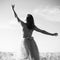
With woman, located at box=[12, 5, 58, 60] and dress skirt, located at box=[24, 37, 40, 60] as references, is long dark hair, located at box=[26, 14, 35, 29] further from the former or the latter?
dress skirt, located at box=[24, 37, 40, 60]

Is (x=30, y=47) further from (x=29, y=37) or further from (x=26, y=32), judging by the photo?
(x=26, y=32)

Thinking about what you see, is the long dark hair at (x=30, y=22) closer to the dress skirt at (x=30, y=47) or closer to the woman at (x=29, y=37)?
the woman at (x=29, y=37)

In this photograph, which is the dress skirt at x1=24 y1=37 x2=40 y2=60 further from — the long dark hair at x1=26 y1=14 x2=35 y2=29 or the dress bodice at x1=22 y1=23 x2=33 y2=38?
the long dark hair at x1=26 y1=14 x2=35 y2=29

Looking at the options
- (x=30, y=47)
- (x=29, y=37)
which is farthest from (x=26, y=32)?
(x=30, y=47)

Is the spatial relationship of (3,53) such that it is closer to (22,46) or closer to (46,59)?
(46,59)

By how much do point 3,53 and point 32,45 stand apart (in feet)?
13.2

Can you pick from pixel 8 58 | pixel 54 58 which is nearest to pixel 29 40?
pixel 8 58

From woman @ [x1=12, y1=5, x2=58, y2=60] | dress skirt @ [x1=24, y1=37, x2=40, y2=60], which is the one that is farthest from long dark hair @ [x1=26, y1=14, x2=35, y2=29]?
dress skirt @ [x1=24, y1=37, x2=40, y2=60]

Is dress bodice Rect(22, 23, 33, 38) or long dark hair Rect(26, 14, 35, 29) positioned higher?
long dark hair Rect(26, 14, 35, 29)

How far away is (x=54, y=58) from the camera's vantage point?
9102 millimetres

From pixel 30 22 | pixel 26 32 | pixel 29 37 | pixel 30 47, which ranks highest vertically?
pixel 30 22

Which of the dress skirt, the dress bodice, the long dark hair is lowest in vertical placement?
the dress skirt

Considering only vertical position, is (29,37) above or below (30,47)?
above

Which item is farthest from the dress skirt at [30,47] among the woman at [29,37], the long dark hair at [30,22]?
the long dark hair at [30,22]
